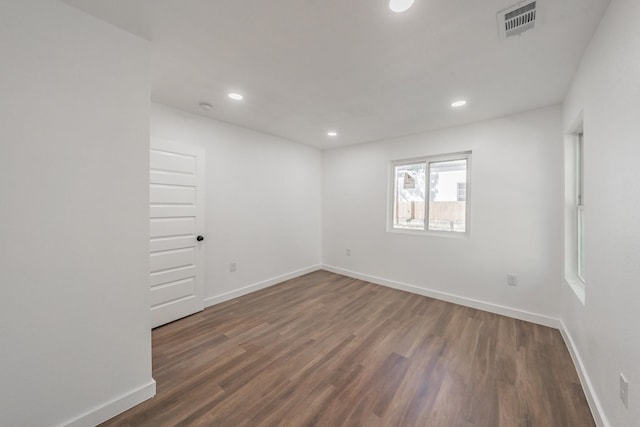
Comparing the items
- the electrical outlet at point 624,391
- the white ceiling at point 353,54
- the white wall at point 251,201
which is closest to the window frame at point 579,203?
the white ceiling at point 353,54

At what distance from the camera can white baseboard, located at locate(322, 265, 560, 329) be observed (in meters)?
2.73

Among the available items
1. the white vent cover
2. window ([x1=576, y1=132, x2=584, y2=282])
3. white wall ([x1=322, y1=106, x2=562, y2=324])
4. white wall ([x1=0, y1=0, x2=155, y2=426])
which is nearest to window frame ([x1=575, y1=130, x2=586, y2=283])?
window ([x1=576, y1=132, x2=584, y2=282])

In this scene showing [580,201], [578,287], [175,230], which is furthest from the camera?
[175,230]

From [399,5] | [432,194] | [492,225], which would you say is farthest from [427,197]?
[399,5]

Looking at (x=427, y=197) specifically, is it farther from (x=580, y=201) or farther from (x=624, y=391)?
(x=624, y=391)

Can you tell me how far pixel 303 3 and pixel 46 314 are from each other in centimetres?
230

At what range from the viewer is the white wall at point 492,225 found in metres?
2.70

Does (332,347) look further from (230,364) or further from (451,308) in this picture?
(451,308)

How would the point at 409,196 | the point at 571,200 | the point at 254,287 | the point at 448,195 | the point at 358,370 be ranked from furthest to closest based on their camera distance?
the point at 409,196, the point at 254,287, the point at 448,195, the point at 571,200, the point at 358,370

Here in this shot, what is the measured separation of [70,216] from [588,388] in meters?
3.64

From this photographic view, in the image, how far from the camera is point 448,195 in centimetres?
354

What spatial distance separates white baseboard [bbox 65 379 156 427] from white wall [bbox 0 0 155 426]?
1 cm

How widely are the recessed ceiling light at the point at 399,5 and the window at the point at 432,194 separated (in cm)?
258

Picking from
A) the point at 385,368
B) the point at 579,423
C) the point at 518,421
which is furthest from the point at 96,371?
the point at 579,423
